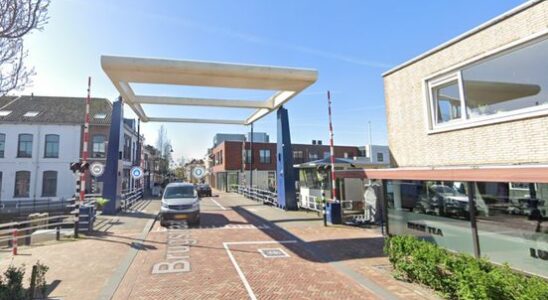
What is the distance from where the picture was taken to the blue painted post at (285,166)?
18.9 metres

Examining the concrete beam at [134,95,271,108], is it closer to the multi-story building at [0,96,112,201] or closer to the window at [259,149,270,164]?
the multi-story building at [0,96,112,201]

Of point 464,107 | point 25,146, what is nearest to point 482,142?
point 464,107

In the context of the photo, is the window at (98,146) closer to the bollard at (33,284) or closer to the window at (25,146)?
the window at (25,146)

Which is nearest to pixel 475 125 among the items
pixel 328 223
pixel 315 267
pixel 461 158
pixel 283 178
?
pixel 461 158

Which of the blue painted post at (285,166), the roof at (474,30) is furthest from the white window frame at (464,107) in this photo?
the blue painted post at (285,166)

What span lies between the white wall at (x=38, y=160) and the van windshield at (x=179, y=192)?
61.2 ft

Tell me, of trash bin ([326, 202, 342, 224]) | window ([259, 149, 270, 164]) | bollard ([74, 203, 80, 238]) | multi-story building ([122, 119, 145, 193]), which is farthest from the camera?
window ([259, 149, 270, 164])

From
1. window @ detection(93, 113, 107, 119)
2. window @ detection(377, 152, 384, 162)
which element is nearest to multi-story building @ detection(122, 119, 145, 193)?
window @ detection(93, 113, 107, 119)

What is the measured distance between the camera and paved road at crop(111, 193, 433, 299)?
6.11 metres

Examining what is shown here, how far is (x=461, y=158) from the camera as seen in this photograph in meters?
Answer: 7.48

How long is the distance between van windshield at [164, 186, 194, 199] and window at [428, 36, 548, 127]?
10.7 meters

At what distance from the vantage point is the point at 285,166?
18922mm

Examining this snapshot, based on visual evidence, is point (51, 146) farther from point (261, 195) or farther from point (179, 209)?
point (179, 209)

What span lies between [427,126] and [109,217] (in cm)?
1493
